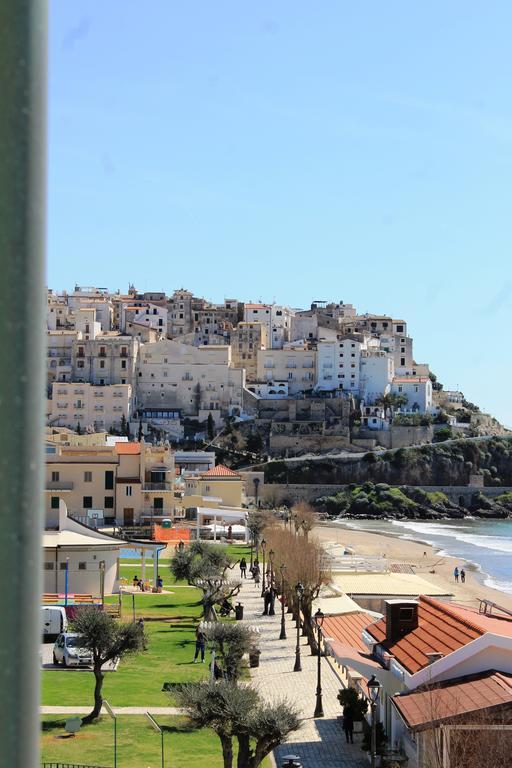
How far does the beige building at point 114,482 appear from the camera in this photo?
207ft

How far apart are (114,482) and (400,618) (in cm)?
4545

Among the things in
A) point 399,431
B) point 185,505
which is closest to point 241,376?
point 399,431

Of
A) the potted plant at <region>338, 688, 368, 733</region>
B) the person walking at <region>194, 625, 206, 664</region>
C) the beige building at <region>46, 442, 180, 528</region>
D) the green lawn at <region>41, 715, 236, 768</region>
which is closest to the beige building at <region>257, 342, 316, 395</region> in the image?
the beige building at <region>46, 442, 180, 528</region>

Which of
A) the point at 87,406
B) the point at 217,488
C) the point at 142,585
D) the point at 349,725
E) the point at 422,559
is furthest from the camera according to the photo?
the point at 87,406

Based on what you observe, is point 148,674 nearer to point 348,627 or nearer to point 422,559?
point 348,627

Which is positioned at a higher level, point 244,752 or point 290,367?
point 290,367

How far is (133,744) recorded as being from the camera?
19.9m

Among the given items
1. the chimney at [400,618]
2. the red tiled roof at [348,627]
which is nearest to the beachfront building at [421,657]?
the chimney at [400,618]

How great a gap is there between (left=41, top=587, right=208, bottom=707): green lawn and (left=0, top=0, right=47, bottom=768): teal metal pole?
21.3 m

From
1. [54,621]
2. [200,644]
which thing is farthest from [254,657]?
[54,621]

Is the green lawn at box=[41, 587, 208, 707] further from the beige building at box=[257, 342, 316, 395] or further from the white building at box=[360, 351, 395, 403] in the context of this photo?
the beige building at box=[257, 342, 316, 395]

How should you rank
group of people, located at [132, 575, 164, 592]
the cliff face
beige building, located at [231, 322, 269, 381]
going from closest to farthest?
group of people, located at [132, 575, 164, 592] < the cliff face < beige building, located at [231, 322, 269, 381]

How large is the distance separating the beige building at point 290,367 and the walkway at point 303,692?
83964 millimetres

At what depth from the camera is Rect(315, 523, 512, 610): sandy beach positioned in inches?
2048
